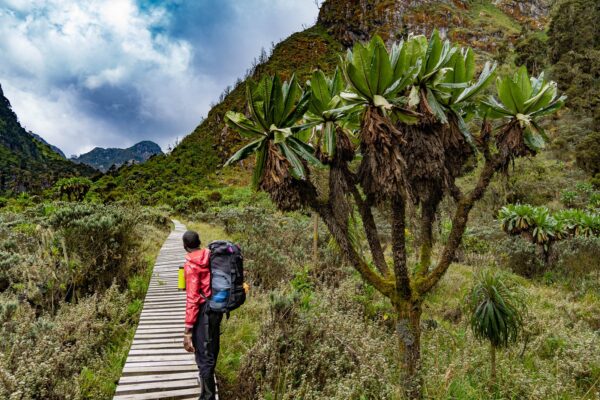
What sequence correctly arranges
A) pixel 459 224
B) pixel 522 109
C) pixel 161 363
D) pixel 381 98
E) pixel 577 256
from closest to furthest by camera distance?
pixel 381 98 < pixel 522 109 < pixel 459 224 < pixel 161 363 < pixel 577 256

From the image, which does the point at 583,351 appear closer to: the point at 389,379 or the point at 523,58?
the point at 389,379

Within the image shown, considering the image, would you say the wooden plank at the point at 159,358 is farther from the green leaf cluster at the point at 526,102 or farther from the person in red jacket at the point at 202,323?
the green leaf cluster at the point at 526,102

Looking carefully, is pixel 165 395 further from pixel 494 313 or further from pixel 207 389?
pixel 494 313

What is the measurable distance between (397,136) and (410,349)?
201cm

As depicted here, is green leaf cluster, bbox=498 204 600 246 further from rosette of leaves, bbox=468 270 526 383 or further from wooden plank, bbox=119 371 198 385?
wooden plank, bbox=119 371 198 385

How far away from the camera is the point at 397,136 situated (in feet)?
9.99

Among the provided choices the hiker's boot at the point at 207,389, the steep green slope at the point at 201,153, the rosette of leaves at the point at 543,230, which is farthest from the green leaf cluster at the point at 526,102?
the steep green slope at the point at 201,153

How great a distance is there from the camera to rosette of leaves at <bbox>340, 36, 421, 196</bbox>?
2.92m

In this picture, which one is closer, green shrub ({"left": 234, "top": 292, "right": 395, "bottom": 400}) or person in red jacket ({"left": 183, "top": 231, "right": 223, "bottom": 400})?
person in red jacket ({"left": 183, "top": 231, "right": 223, "bottom": 400})

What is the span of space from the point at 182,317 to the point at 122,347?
92 centimetres

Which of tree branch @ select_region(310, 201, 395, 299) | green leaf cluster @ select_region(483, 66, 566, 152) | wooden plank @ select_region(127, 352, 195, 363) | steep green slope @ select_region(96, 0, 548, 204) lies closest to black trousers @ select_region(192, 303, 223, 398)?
wooden plank @ select_region(127, 352, 195, 363)

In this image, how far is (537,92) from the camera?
3.42 metres

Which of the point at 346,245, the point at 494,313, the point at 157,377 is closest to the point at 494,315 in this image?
the point at 494,313

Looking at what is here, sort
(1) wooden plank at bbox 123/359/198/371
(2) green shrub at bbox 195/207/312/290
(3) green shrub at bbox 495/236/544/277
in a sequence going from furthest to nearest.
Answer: (3) green shrub at bbox 495/236/544/277 → (2) green shrub at bbox 195/207/312/290 → (1) wooden plank at bbox 123/359/198/371
